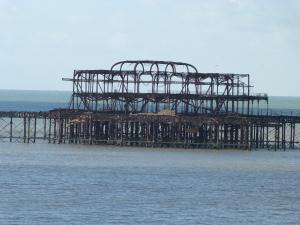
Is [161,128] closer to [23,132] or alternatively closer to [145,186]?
[23,132]

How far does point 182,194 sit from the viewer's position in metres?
72.6

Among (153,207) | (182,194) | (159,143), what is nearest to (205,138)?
(159,143)

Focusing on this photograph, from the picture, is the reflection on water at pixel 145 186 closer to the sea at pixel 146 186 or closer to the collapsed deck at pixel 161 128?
the sea at pixel 146 186

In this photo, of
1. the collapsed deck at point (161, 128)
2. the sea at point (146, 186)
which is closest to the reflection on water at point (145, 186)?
the sea at point (146, 186)

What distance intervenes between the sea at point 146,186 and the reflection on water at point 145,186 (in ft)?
0.14

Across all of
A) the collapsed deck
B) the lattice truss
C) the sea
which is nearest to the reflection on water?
the sea

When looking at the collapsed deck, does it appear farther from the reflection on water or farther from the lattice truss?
the reflection on water

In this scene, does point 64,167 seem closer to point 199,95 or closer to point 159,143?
point 159,143

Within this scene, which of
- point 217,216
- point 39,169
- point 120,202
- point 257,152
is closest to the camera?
point 217,216

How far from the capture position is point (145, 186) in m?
76.6

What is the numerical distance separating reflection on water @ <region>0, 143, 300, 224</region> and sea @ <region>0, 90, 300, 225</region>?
4 centimetres

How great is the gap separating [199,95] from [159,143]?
31.5 ft

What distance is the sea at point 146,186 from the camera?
2461 inches

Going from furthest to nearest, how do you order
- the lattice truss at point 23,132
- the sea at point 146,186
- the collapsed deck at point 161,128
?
the lattice truss at point 23,132 < the collapsed deck at point 161,128 < the sea at point 146,186
